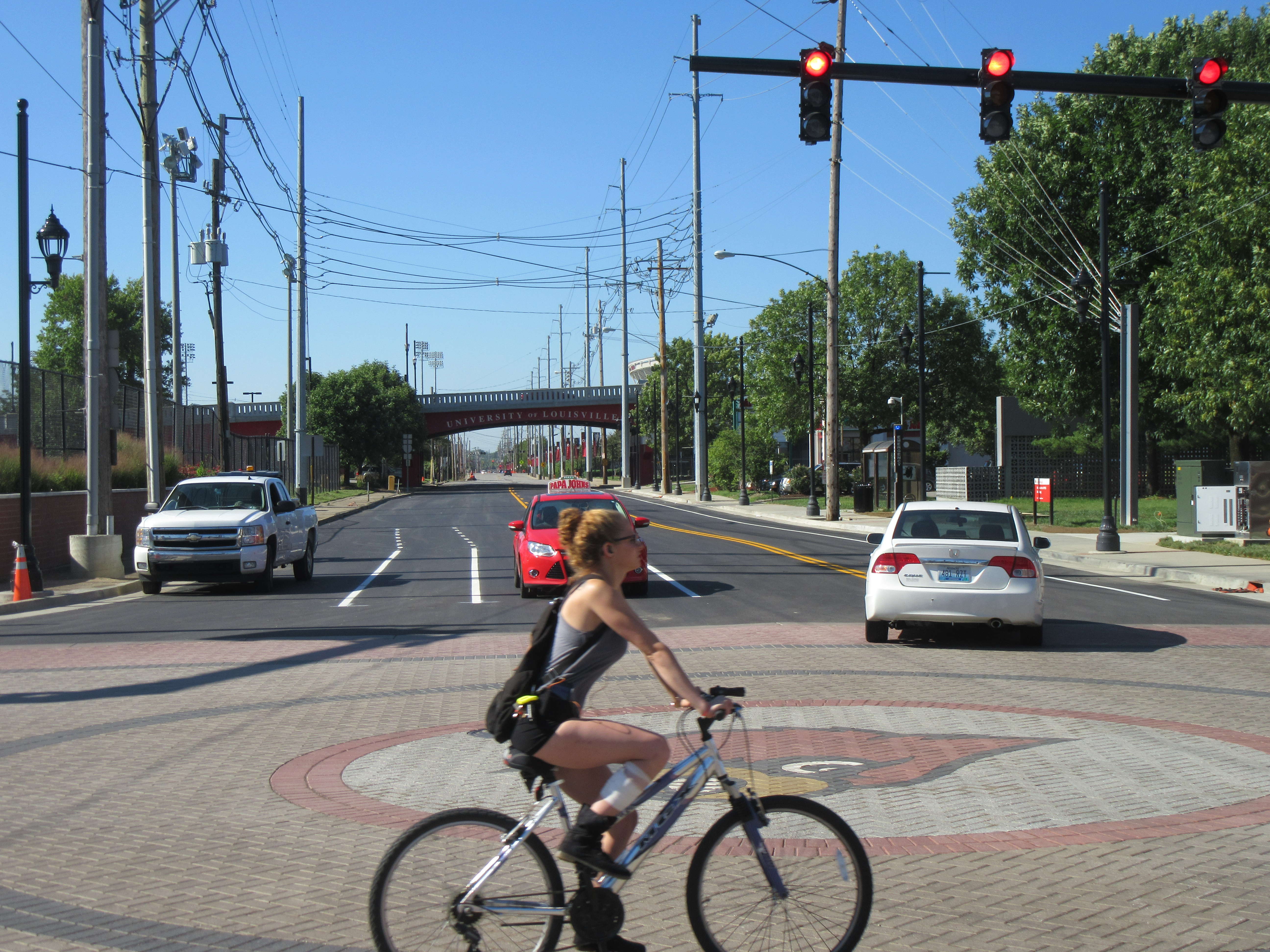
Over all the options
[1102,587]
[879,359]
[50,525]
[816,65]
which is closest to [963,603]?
[816,65]

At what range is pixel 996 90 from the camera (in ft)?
43.9

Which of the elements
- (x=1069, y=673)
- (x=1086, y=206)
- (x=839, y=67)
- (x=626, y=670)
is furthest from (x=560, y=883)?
(x=1086, y=206)

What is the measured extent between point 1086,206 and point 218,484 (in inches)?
1417

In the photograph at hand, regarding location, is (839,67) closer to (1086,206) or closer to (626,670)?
(626,670)

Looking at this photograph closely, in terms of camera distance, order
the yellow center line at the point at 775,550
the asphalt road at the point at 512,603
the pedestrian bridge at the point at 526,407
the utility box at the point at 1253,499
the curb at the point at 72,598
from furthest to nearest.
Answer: the pedestrian bridge at the point at 526,407
the utility box at the point at 1253,499
the yellow center line at the point at 775,550
the curb at the point at 72,598
the asphalt road at the point at 512,603

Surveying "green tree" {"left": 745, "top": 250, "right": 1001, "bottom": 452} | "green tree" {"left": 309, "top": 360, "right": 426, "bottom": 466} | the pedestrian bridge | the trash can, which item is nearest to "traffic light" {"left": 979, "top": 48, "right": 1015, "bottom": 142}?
the trash can

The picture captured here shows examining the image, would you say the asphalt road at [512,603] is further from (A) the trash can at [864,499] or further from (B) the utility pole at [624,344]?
(B) the utility pole at [624,344]

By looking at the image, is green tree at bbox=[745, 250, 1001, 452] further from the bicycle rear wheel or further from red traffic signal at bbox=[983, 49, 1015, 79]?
the bicycle rear wheel

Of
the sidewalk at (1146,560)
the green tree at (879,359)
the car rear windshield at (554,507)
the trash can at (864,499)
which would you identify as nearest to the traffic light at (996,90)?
the car rear windshield at (554,507)

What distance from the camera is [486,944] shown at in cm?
412

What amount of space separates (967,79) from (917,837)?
33.7 ft

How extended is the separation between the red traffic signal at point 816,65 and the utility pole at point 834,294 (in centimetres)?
2479

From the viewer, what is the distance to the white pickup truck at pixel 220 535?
19156 mm

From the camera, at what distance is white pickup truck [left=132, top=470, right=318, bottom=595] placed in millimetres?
19156
